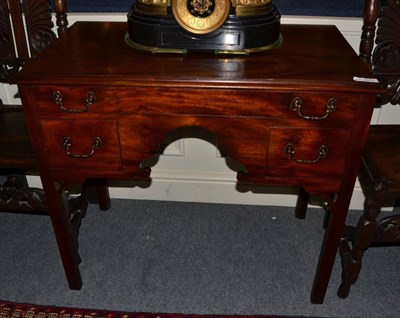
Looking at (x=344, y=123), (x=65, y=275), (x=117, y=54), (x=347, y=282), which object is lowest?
(x=65, y=275)

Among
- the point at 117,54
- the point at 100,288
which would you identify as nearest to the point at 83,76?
the point at 117,54

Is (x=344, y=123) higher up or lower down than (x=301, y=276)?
higher up

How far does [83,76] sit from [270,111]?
1.84 ft

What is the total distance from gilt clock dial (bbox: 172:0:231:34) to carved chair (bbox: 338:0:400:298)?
1.98ft

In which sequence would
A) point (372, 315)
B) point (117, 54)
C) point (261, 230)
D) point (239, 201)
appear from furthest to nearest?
1. point (239, 201)
2. point (261, 230)
3. point (372, 315)
4. point (117, 54)

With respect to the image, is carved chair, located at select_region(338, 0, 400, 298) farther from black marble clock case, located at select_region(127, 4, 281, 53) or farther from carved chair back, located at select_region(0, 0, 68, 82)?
carved chair back, located at select_region(0, 0, 68, 82)

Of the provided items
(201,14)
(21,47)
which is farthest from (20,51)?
(201,14)

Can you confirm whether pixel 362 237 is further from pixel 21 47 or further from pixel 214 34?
pixel 21 47

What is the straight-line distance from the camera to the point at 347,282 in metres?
1.70

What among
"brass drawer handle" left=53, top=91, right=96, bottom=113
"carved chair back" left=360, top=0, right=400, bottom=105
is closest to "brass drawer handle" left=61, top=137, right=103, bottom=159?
"brass drawer handle" left=53, top=91, right=96, bottom=113

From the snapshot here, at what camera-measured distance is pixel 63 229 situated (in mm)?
1621

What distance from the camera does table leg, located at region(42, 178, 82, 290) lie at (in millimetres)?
1526

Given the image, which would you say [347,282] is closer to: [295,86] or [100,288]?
[295,86]

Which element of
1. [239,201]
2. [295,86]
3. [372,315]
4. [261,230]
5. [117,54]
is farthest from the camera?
[239,201]
